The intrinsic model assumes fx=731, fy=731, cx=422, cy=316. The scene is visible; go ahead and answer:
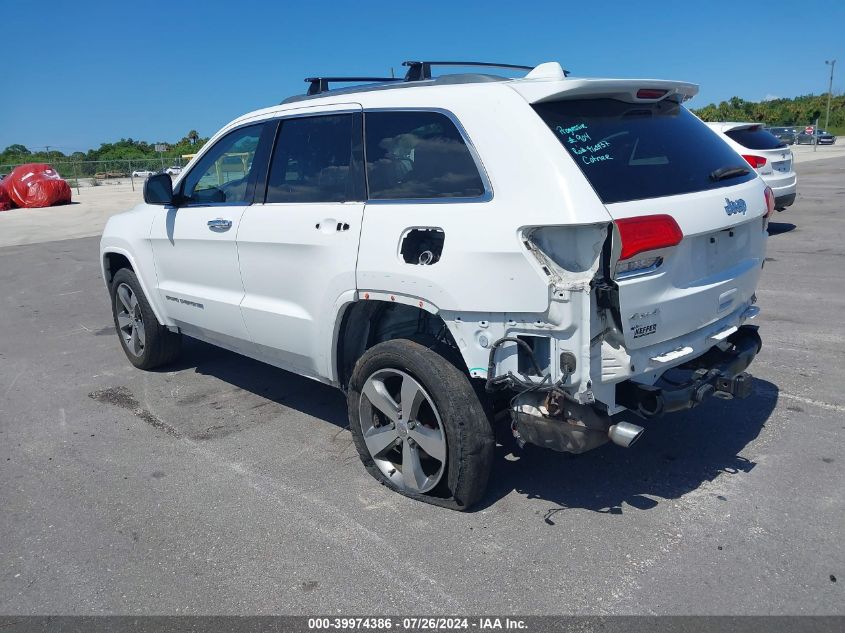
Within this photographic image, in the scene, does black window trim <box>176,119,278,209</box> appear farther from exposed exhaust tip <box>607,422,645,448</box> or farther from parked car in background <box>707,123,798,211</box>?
parked car in background <box>707,123,798,211</box>

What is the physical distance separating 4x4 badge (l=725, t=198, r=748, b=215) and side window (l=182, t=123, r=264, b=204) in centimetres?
282

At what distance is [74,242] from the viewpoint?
16562mm

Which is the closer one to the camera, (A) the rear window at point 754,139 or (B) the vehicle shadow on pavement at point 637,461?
(B) the vehicle shadow on pavement at point 637,461

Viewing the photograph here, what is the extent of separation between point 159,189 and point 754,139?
10.2 meters

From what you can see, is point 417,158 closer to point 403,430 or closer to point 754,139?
point 403,430

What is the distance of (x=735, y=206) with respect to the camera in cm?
363

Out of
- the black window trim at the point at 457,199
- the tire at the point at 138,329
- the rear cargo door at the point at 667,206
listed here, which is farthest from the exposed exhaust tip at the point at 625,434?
the tire at the point at 138,329

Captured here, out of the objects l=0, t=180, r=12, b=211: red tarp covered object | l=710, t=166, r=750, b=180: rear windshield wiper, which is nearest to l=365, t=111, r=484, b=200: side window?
l=710, t=166, r=750, b=180: rear windshield wiper

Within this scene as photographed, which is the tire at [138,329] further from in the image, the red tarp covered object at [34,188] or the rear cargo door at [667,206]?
the red tarp covered object at [34,188]

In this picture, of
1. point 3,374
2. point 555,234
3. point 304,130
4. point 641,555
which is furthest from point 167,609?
point 3,374

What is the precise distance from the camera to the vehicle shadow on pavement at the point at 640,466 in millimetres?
3773

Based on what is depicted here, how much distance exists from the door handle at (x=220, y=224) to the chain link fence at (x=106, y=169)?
121 feet

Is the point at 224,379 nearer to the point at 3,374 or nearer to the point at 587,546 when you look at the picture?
the point at 3,374

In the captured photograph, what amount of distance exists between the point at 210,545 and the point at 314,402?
1.91m
